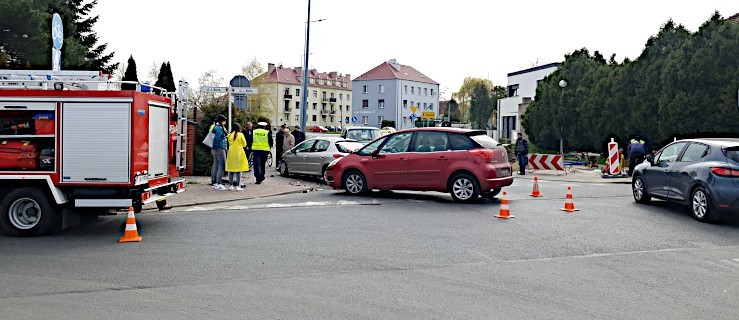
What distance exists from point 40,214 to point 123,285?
388 centimetres

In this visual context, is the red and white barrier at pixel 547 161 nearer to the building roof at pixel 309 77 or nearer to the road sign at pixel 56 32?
the road sign at pixel 56 32

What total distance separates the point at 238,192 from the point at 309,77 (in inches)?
4314

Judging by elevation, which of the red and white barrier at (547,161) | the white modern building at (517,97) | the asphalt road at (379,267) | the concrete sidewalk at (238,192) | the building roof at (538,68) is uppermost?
the building roof at (538,68)

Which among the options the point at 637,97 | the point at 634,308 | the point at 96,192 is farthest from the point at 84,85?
the point at 637,97

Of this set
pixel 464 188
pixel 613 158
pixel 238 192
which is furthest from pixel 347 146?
pixel 613 158

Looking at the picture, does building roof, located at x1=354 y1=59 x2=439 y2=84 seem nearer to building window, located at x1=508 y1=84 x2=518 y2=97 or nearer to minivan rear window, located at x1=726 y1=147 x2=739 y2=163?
building window, located at x1=508 y1=84 x2=518 y2=97

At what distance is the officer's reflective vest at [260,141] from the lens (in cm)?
1856

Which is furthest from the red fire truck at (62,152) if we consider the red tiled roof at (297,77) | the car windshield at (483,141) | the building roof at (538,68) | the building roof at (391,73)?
the building roof at (391,73)

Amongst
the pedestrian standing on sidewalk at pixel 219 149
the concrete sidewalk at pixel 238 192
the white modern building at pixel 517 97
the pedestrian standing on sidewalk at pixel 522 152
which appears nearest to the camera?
the concrete sidewalk at pixel 238 192

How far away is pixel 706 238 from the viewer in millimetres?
10305

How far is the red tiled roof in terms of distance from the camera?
375 ft

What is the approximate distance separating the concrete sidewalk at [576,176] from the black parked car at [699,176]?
866 cm

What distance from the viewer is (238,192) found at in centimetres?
1642

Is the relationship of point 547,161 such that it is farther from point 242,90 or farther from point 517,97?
point 517,97
